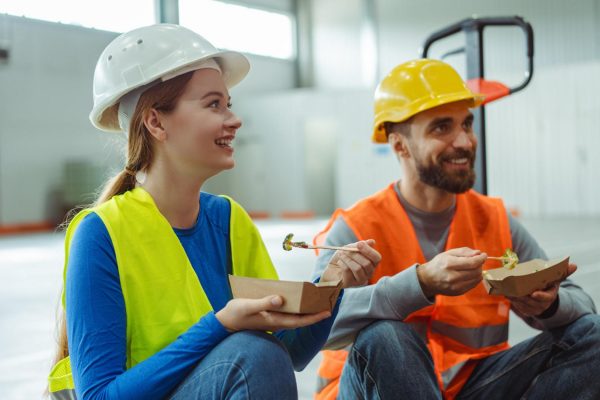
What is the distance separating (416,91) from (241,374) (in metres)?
1.30

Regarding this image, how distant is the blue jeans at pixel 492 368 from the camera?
183 centimetres

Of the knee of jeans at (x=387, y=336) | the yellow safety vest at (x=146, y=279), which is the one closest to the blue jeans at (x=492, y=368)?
the knee of jeans at (x=387, y=336)

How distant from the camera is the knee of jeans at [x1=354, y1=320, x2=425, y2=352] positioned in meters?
1.85

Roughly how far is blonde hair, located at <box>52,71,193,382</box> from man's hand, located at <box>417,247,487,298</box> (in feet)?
2.59

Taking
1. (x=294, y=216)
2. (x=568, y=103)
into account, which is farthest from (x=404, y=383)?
(x=294, y=216)

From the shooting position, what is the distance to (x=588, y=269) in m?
6.76

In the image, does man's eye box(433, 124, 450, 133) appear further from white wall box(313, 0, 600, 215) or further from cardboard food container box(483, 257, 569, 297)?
white wall box(313, 0, 600, 215)

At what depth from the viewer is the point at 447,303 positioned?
7.24ft

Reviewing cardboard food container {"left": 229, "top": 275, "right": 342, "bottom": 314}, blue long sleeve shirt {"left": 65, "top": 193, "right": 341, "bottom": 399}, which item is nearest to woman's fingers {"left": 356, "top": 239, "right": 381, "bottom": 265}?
cardboard food container {"left": 229, "top": 275, "right": 342, "bottom": 314}

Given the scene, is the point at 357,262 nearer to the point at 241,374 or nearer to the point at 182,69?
the point at 241,374

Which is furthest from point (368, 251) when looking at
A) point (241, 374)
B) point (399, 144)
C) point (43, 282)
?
point (43, 282)

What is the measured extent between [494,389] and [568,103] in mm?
14037

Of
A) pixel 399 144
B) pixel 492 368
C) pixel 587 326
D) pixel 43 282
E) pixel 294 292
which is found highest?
pixel 399 144

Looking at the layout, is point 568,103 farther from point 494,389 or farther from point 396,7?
point 494,389
